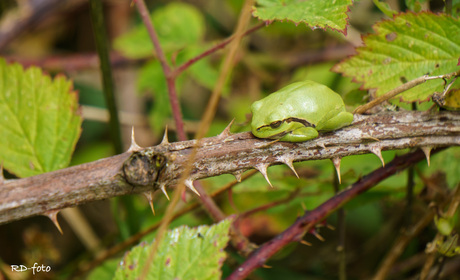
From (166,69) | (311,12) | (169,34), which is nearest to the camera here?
(311,12)

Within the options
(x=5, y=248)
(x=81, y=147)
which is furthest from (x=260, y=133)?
(x=81, y=147)

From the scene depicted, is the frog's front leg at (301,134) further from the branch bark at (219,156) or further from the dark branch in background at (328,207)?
the dark branch in background at (328,207)

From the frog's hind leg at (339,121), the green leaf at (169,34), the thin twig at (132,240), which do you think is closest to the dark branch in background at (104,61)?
the thin twig at (132,240)

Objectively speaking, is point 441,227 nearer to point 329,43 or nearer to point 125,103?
point 329,43

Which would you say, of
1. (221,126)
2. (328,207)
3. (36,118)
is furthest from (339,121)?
(221,126)

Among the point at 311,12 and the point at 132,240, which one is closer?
the point at 311,12

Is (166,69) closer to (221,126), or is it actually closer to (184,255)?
(184,255)
